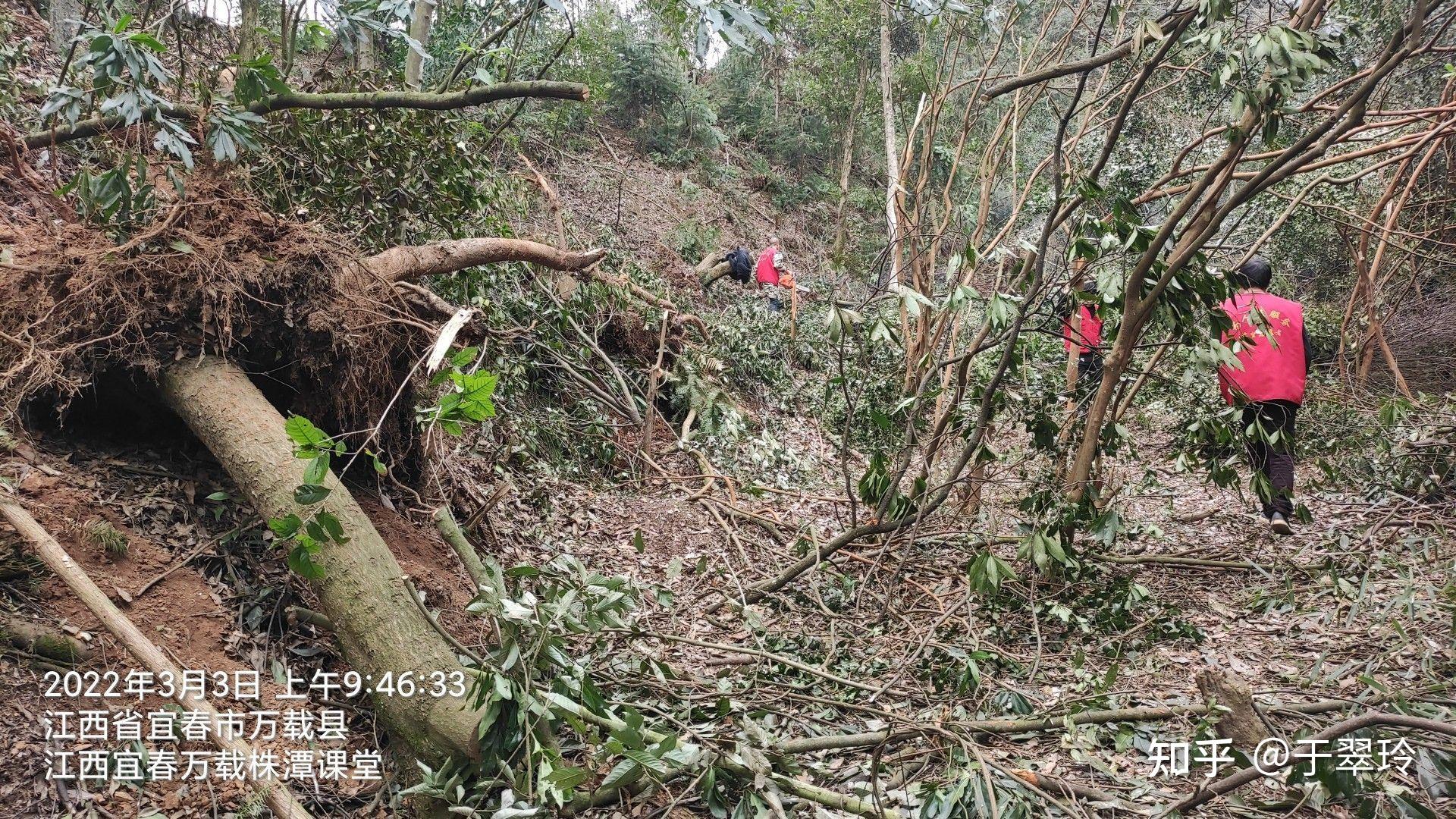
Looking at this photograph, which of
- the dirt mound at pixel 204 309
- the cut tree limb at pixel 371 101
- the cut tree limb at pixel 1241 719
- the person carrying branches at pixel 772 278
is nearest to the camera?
the cut tree limb at pixel 1241 719

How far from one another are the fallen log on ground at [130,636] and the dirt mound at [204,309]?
0.61 meters

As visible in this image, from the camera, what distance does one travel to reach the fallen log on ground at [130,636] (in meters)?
2.53

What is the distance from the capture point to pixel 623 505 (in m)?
6.14

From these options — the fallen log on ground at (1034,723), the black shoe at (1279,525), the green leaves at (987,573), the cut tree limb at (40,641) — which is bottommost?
the cut tree limb at (40,641)

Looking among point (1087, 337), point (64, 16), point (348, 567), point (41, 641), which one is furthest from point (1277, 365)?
point (64, 16)

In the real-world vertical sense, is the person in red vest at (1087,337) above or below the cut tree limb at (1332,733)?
above

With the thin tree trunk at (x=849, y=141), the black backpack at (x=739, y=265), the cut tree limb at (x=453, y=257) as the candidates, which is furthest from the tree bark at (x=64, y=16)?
the thin tree trunk at (x=849, y=141)

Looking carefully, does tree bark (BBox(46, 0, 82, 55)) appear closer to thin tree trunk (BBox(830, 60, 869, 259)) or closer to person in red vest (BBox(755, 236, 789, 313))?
person in red vest (BBox(755, 236, 789, 313))

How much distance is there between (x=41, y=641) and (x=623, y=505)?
146 inches

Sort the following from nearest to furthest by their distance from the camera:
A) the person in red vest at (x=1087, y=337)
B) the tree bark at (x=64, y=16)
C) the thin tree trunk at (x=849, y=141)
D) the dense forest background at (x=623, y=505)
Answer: the dense forest background at (x=623, y=505) < the person in red vest at (x=1087, y=337) < the tree bark at (x=64, y=16) < the thin tree trunk at (x=849, y=141)

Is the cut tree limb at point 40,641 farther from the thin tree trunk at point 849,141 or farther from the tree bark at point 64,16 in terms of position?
the thin tree trunk at point 849,141

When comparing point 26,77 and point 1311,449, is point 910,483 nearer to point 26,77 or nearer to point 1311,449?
point 1311,449

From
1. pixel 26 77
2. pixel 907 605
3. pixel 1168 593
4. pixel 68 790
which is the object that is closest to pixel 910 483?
pixel 907 605

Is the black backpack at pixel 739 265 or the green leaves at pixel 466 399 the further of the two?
the black backpack at pixel 739 265
